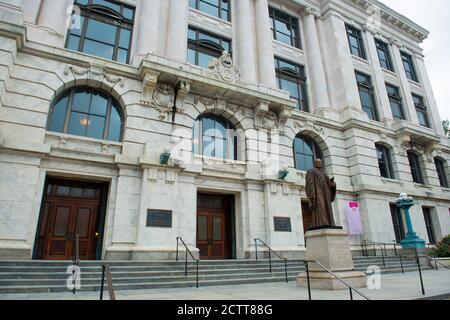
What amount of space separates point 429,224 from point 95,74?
24.1 m

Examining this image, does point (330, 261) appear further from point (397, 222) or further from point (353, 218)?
point (397, 222)

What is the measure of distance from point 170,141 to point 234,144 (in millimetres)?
4005

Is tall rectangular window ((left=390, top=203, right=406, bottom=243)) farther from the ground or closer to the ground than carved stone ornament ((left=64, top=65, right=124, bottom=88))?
closer to the ground

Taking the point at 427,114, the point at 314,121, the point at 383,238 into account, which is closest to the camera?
the point at 383,238

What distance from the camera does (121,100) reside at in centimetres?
1383

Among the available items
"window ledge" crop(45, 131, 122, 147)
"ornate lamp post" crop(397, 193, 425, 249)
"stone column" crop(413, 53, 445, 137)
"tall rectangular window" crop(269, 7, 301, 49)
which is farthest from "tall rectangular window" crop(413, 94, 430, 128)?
"window ledge" crop(45, 131, 122, 147)

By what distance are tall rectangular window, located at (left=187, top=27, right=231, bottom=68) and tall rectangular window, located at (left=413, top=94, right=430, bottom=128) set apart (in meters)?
18.8

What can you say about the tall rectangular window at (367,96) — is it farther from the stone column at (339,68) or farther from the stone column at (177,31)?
the stone column at (177,31)

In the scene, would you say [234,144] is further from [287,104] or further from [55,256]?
[55,256]

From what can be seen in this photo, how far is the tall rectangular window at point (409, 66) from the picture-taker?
90.2 ft

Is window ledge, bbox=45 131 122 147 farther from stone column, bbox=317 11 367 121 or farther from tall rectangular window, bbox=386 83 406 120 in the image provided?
tall rectangular window, bbox=386 83 406 120

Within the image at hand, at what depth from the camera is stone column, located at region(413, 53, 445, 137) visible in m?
25.9

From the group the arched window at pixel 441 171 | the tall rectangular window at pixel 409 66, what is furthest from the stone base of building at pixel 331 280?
the tall rectangular window at pixel 409 66
